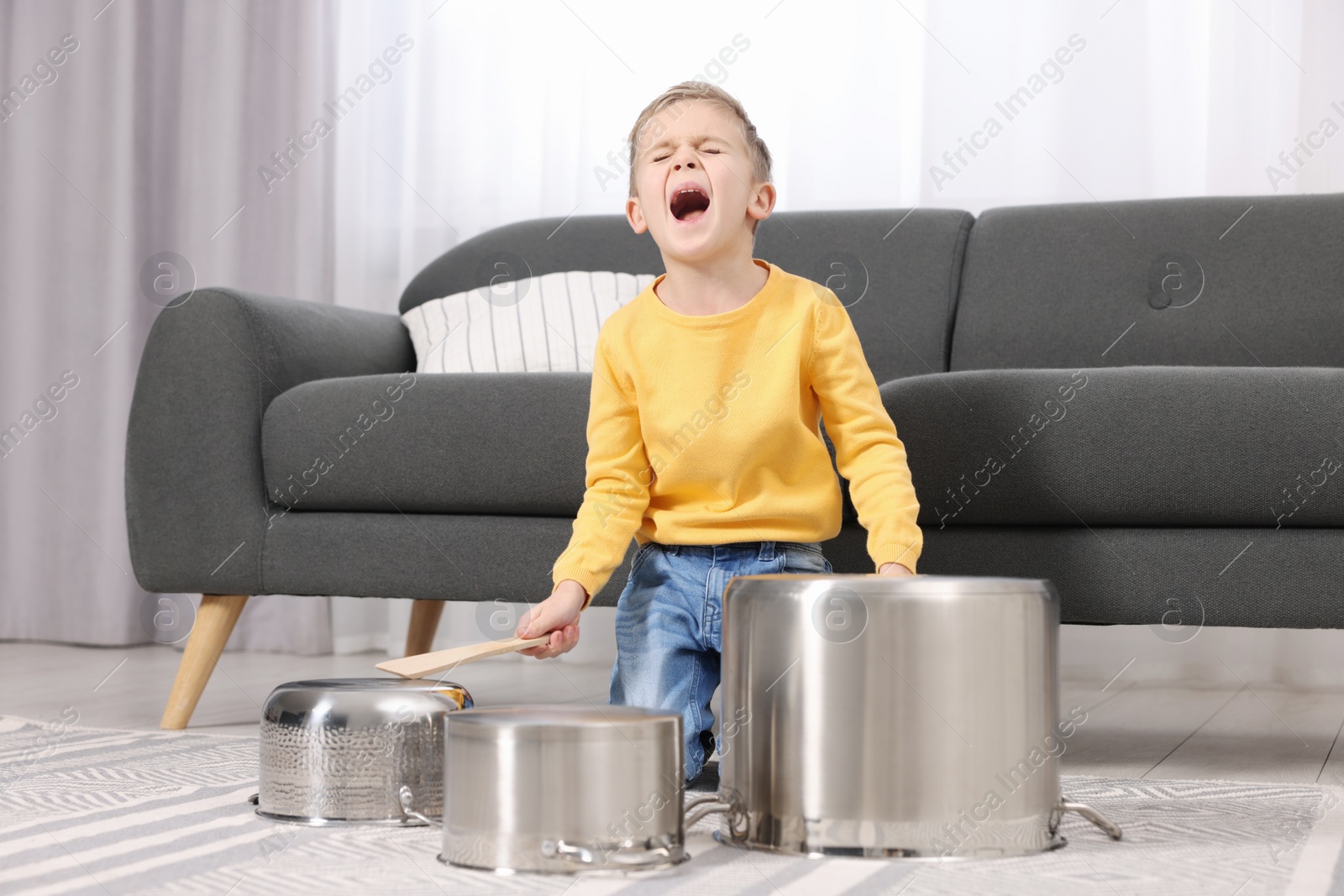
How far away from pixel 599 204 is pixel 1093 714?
1352mm

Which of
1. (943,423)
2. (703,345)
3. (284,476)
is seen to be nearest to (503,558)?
(284,476)

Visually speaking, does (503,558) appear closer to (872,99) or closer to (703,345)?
(703,345)

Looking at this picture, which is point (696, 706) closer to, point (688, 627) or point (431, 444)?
point (688, 627)

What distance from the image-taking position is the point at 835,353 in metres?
1.17

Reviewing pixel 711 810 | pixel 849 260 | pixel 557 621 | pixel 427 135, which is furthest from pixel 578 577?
pixel 427 135

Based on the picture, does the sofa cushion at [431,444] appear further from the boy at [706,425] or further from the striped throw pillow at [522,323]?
the striped throw pillow at [522,323]

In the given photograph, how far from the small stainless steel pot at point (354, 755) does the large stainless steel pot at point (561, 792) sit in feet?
0.47

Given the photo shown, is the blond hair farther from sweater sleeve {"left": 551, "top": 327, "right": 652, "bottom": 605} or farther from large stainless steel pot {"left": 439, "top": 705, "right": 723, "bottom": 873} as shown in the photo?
large stainless steel pot {"left": 439, "top": 705, "right": 723, "bottom": 873}

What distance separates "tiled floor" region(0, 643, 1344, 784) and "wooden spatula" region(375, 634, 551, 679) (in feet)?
2.10

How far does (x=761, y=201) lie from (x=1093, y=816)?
0.62 meters

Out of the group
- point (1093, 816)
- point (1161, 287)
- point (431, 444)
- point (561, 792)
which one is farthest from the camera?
point (1161, 287)

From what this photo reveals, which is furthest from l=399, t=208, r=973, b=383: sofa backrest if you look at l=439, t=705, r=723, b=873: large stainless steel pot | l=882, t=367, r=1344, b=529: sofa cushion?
l=439, t=705, r=723, b=873: large stainless steel pot

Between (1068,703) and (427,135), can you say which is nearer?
(1068,703)

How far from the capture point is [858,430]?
1151 mm
